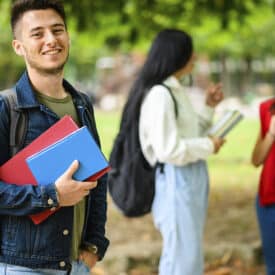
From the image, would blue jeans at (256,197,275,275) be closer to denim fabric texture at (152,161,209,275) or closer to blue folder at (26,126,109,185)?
denim fabric texture at (152,161,209,275)

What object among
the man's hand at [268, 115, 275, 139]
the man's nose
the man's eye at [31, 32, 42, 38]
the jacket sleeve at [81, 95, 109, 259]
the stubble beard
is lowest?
the jacket sleeve at [81, 95, 109, 259]

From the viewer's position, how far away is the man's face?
229 centimetres

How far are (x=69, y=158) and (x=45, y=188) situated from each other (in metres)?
0.13

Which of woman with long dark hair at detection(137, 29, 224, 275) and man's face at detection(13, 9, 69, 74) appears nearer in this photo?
man's face at detection(13, 9, 69, 74)

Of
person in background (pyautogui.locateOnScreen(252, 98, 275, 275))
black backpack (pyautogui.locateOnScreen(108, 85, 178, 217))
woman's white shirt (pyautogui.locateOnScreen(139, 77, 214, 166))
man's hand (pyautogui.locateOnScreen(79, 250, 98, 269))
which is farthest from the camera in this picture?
black backpack (pyautogui.locateOnScreen(108, 85, 178, 217))

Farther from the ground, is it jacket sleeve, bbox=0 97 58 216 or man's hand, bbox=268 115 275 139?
man's hand, bbox=268 115 275 139

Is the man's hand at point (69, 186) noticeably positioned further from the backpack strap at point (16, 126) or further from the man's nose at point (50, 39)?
the man's nose at point (50, 39)

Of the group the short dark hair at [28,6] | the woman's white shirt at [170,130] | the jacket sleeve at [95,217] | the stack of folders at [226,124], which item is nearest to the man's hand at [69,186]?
the jacket sleeve at [95,217]

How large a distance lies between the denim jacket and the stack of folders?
5.95 ft

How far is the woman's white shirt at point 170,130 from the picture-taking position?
11.9 ft

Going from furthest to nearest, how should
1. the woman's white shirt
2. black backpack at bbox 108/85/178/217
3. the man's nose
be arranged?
black backpack at bbox 108/85/178/217 → the woman's white shirt → the man's nose

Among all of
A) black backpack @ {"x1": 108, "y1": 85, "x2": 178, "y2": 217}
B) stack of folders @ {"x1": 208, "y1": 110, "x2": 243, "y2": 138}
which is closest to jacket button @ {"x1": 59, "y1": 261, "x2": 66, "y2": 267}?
black backpack @ {"x1": 108, "y1": 85, "x2": 178, "y2": 217}

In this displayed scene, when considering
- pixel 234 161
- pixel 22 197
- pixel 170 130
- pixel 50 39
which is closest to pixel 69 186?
pixel 22 197

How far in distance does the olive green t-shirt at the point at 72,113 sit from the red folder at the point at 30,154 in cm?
14
